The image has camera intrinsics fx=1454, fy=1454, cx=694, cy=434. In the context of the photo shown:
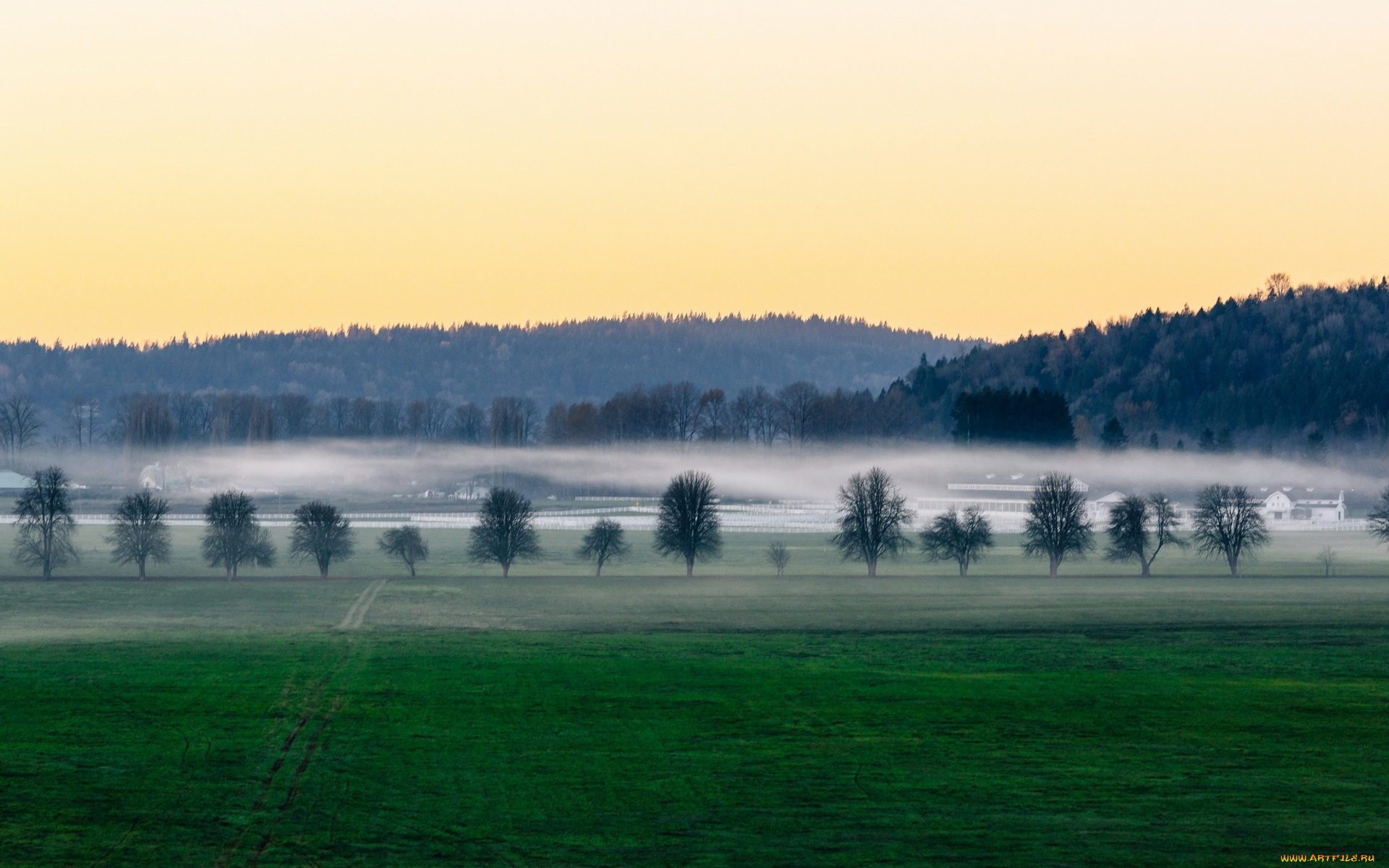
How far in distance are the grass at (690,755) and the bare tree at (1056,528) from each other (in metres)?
47.7

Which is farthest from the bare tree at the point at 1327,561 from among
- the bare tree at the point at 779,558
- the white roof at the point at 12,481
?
the white roof at the point at 12,481

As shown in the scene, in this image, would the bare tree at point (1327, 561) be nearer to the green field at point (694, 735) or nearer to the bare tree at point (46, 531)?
the green field at point (694, 735)

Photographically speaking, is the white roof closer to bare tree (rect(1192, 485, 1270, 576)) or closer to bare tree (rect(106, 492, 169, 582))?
bare tree (rect(106, 492, 169, 582))

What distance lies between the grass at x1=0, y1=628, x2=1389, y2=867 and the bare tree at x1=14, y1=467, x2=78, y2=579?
45.8m

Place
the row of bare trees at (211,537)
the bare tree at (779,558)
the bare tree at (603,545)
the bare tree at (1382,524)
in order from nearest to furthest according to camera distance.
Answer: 1. the row of bare trees at (211,537)
2. the bare tree at (779,558)
3. the bare tree at (603,545)
4. the bare tree at (1382,524)

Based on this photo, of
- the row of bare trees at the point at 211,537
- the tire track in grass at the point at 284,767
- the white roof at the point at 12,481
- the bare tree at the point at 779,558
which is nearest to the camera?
the tire track in grass at the point at 284,767

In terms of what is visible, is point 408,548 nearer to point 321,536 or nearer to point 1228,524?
point 321,536

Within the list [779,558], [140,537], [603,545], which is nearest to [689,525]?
[603,545]

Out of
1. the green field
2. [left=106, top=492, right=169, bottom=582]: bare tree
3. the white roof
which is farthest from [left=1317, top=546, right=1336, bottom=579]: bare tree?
the white roof

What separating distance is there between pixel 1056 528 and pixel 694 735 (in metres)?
73.8

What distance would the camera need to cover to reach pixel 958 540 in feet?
354

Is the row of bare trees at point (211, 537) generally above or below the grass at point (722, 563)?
above

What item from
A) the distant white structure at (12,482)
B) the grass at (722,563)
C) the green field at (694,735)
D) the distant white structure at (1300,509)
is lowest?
the grass at (722,563)

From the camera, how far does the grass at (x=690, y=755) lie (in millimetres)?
27734
